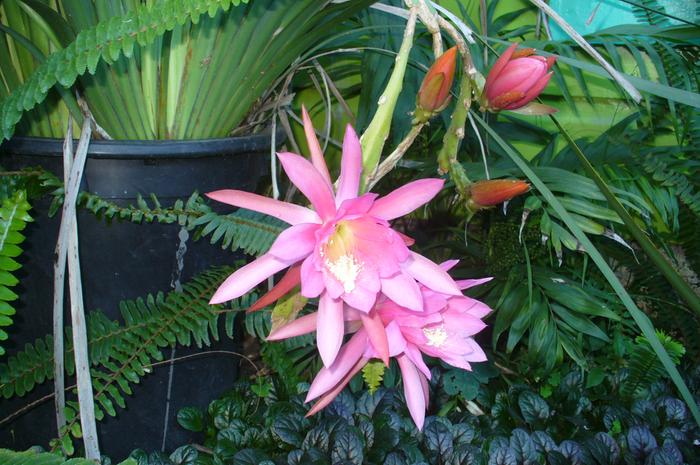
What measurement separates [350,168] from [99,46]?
43 centimetres

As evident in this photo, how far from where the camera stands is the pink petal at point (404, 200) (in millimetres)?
545

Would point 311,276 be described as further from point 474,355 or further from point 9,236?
point 9,236

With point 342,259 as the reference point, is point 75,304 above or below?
below

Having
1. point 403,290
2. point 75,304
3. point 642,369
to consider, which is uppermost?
point 403,290

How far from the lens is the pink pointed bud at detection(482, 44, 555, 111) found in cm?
61

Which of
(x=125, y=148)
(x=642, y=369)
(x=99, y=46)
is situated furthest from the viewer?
(x=642, y=369)

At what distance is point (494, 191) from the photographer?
2.08 feet

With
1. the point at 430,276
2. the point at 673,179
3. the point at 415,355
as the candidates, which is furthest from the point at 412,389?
Result: the point at 673,179

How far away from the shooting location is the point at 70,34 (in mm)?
978

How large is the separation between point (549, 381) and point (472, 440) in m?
0.33

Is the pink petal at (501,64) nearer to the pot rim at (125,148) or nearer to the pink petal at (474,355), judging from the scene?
the pink petal at (474,355)

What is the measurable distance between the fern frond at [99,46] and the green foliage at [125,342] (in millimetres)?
357

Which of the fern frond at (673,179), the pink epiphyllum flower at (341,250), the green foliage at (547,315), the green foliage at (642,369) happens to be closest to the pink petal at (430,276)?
the pink epiphyllum flower at (341,250)

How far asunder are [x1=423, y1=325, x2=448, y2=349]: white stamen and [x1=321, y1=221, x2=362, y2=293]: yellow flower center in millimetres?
122
